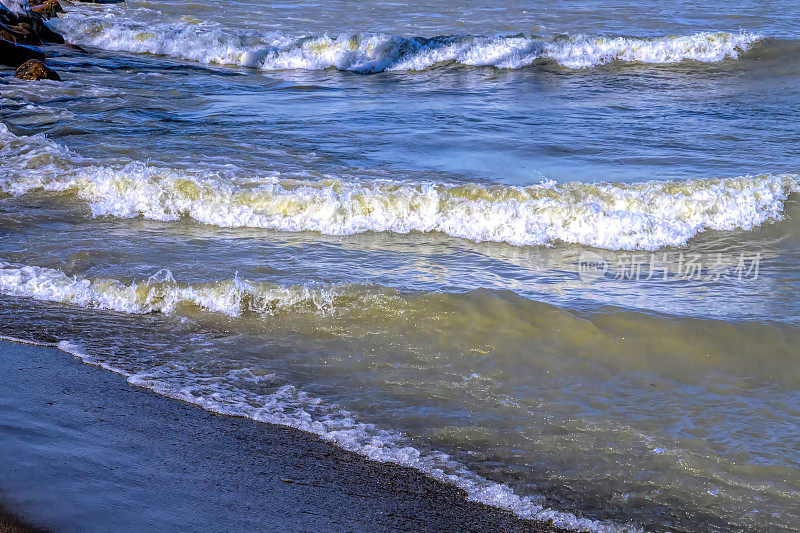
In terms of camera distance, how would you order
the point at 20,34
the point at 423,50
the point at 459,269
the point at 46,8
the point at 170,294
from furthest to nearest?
the point at 46,8 → the point at 423,50 → the point at 20,34 → the point at 459,269 → the point at 170,294

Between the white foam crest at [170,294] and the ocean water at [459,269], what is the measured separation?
2 centimetres

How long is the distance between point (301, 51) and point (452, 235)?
974 centimetres

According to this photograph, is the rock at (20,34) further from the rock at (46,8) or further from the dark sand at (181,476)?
the dark sand at (181,476)

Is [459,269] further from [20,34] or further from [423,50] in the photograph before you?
[20,34]

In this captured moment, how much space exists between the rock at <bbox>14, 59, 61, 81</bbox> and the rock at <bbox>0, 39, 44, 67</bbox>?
1.24m

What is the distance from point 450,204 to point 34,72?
26.2ft

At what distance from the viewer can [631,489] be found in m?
2.99

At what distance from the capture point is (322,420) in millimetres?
3441

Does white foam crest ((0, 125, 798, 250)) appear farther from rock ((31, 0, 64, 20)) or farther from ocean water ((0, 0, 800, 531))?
rock ((31, 0, 64, 20))

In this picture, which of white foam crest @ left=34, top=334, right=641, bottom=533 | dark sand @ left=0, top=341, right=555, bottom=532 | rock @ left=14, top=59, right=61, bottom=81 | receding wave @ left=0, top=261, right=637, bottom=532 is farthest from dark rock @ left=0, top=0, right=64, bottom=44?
dark sand @ left=0, top=341, right=555, bottom=532

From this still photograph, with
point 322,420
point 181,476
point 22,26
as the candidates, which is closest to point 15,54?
point 22,26

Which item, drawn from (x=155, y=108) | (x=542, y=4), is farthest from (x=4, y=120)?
(x=542, y=4)

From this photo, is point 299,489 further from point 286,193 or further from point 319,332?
point 286,193

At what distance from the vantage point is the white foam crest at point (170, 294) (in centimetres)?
459
